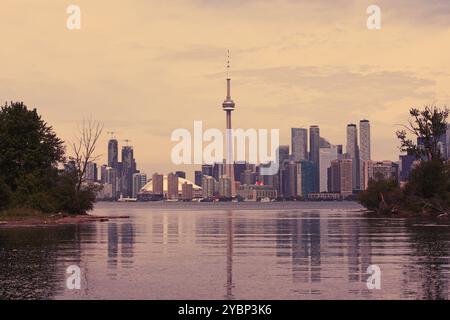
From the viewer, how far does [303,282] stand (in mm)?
32531

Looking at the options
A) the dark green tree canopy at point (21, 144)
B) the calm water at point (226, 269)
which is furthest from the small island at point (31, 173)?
the calm water at point (226, 269)

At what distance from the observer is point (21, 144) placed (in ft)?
366

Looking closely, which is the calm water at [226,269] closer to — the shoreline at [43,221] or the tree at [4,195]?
the shoreline at [43,221]

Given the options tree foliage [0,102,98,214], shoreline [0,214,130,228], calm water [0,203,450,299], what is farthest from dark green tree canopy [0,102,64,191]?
calm water [0,203,450,299]

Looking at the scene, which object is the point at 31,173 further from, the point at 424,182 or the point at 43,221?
the point at 424,182

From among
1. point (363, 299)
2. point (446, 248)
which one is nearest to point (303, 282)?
point (363, 299)

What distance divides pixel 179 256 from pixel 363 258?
1180cm

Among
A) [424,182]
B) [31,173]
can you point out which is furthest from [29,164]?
[424,182]

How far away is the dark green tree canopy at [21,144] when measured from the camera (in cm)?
11050

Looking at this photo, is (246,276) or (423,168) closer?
(246,276)

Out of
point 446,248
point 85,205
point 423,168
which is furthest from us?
point 423,168
